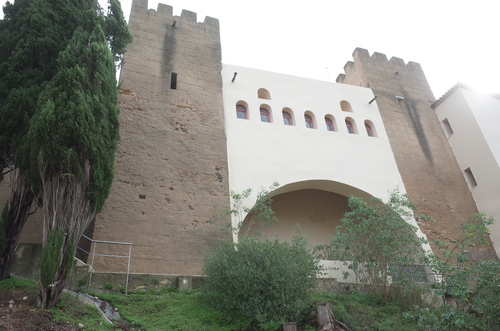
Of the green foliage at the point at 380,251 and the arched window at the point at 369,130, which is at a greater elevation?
the arched window at the point at 369,130

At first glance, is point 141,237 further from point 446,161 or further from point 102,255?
point 446,161

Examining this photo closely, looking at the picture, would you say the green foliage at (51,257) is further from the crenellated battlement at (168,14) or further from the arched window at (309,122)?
the crenellated battlement at (168,14)

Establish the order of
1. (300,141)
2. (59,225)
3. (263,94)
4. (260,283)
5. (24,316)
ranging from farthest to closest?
1. (263,94)
2. (300,141)
3. (260,283)
4. (59,225)
5. (24,316)

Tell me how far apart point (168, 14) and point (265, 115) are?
5.20m

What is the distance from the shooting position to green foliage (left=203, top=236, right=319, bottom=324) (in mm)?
6555

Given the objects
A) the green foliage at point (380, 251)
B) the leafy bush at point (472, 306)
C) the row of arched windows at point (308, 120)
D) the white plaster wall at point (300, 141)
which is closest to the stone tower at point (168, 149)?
the white plaster wall at point (300, 141)

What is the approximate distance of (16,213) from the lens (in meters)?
7.19

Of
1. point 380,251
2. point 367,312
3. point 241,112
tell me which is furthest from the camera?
point 241,112

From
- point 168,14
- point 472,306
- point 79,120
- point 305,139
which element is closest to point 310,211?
point 305,139

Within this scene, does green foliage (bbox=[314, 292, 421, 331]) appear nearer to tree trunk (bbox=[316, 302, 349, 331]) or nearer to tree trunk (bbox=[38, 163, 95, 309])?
tree trunk (bbox=[316, 302, 349, 331])

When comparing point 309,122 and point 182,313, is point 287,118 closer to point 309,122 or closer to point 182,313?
point 309,122

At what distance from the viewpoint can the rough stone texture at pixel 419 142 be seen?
13.3m

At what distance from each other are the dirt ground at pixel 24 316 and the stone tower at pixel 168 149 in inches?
103

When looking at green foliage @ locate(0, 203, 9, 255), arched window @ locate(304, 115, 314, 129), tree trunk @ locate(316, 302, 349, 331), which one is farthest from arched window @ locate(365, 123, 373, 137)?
green foliage @ locate(0, 203, 9, 255)
